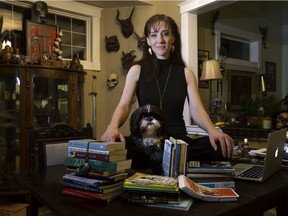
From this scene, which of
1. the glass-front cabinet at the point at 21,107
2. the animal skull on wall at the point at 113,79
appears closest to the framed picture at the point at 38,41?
the glass-front cabinet at the point at 21,107

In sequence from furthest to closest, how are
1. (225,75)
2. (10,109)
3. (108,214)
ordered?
(225,75), (10,109), (108,214)

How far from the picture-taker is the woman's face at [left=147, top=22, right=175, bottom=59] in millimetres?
1242

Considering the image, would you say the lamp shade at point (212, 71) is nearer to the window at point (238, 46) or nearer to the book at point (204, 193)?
the window at point (238, 46)

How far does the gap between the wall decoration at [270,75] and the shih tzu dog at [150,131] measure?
15.9 ft

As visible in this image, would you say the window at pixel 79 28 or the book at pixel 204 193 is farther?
the window at pixel 79 28

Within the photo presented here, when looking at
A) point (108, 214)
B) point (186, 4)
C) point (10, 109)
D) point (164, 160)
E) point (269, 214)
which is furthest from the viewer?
point (186, 4)

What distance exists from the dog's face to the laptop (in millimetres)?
384

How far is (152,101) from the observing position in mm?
1291

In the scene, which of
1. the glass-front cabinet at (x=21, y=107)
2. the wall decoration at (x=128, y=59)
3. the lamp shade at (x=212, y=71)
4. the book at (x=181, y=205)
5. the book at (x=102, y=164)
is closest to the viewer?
the book at (x=181, y=205)

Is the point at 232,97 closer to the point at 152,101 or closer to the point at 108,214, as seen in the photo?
the point at 152,101

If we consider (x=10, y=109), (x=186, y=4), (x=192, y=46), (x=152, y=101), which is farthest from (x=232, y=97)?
(x=152, y=101)

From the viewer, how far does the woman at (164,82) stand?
4.12 feet

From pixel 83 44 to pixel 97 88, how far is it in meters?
0.59

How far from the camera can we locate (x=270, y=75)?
18.1 ft
